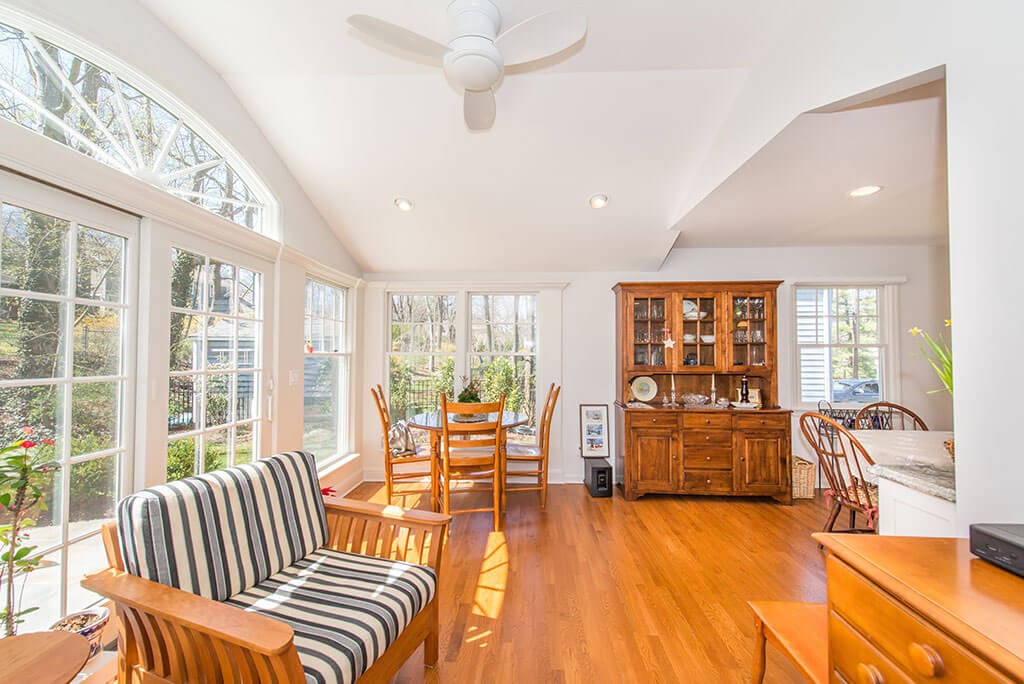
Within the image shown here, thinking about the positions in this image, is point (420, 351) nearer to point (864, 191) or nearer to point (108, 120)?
point (108, 120)

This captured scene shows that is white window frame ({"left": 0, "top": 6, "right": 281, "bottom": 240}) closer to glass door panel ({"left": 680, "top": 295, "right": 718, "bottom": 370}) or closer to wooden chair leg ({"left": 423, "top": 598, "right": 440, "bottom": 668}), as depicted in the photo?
wooden chair leg ({"left": 423, "top": 598, "right": 440, "bottom": 668})

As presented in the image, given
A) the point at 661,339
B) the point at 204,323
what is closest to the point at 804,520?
the point at 661,339

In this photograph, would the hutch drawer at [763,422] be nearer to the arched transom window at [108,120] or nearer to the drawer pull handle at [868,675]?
the drawer pull handle at [868,675]

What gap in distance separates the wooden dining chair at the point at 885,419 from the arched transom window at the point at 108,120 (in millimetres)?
5228

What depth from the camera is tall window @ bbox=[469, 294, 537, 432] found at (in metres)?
4.48

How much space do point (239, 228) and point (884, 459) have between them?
3.99 metres

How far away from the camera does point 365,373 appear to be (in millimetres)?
4492

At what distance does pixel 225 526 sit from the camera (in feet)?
5.02

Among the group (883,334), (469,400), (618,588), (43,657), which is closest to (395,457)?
(469,400)

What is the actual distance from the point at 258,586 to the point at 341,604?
375 mm

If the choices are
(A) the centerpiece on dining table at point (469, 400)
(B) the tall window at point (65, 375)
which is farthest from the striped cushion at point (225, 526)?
(A) the centerpiece on dining table at point (469, 400)

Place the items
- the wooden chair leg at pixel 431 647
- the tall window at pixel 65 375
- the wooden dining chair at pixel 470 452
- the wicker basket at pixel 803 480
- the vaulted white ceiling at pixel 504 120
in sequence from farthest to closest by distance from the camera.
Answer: the wicker basket at pixel 803 480, the wooden dining chair at pixel 470 452, the vaulted white ceiling at pixel 504 120, the wooden chair leg at pixel 431 647, the tall window at pixel 65 375

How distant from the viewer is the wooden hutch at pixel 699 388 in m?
3.80

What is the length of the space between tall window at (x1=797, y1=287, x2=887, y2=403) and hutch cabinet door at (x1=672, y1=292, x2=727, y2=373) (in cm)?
100
